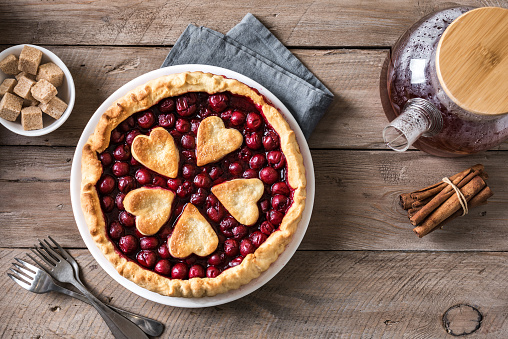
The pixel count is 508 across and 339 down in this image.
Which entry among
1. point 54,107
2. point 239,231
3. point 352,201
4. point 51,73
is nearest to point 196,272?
point 239,231

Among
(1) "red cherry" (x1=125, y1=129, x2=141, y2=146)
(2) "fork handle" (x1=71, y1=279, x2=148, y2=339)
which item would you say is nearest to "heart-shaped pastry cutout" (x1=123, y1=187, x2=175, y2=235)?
(1) "red cherry" (x1=125, y1=129, x2=141, y2=146)

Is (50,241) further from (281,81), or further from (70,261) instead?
(281,81)

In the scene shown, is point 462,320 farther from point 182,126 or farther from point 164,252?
point 182,126

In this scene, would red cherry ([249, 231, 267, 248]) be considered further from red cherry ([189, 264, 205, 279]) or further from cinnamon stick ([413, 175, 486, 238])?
cinnamon stick ([413, 175, 486, 238])

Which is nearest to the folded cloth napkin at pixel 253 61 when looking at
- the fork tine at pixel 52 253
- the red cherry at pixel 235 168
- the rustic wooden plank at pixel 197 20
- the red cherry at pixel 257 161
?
the rustic wooden plank at pixel 197 20

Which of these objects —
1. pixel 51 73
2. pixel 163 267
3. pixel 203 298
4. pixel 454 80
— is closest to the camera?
pixel 454 80

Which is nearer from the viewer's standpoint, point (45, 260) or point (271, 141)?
point (271, 141)
